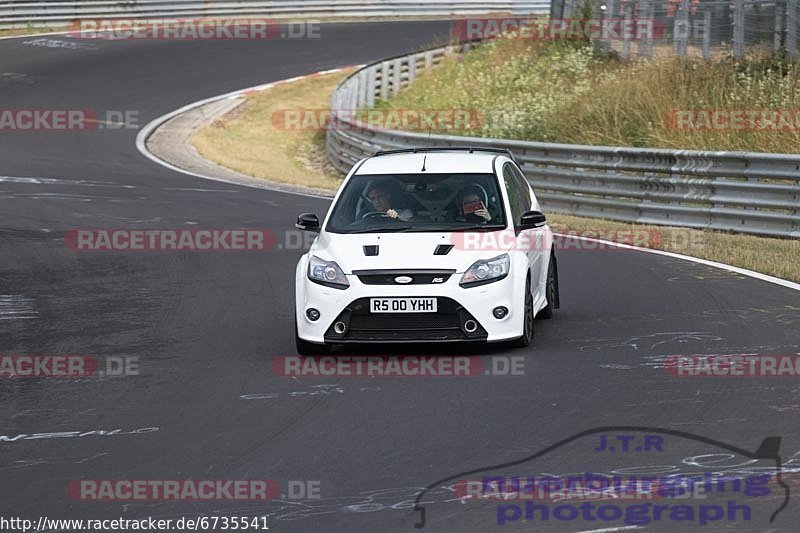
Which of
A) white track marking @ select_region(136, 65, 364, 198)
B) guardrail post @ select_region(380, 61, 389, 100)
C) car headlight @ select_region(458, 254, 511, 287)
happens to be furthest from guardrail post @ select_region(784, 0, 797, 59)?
car headlight @ select_region(458, 254, 511, 287)

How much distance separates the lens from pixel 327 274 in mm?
10508

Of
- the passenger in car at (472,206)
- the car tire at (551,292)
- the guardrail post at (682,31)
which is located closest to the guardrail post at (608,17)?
the guardrail post at (682,31)

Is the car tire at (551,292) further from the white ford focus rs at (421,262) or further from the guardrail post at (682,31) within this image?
the guardrail post at (682,31)

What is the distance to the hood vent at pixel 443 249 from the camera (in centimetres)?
1047

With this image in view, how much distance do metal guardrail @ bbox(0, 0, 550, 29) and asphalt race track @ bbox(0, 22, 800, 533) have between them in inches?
1100

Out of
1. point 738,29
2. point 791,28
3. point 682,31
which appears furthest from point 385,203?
point 682,31

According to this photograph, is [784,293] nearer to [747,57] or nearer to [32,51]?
[747,57]

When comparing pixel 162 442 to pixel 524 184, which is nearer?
pixel 162 442

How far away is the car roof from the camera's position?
1155 centimetres

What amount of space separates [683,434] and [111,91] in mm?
31355

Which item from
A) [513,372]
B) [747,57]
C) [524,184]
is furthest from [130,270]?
[747,57]

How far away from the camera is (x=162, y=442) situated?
7.92m

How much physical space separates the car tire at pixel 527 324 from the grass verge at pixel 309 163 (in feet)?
14.3

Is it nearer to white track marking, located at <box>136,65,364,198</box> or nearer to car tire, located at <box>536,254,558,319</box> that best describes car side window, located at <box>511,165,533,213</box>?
car tire, located at <box>536,254,558,319</box>
